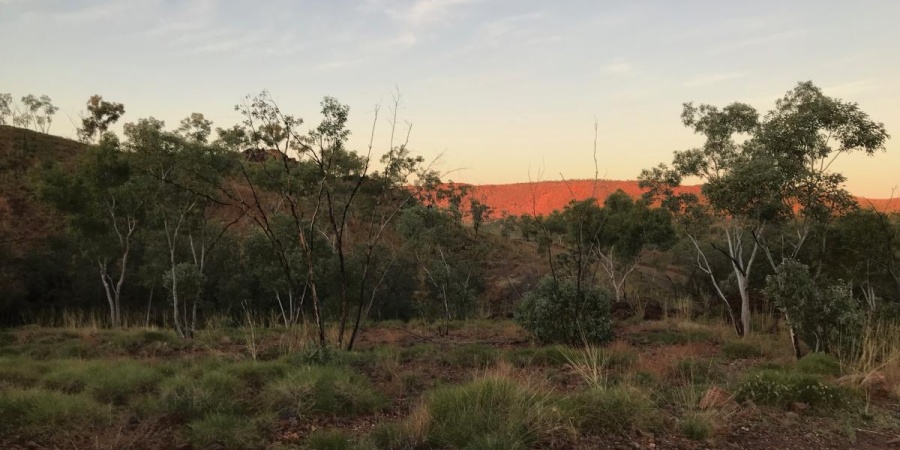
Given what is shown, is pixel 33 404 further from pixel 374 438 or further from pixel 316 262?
pixel 316 262

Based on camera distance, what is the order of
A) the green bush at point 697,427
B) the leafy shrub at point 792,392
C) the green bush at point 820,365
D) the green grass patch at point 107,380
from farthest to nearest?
1. the green bush at point 820,365
2. the green grass patch at point 107,380
3. the leafy shrub at point 792,392
4. the green bush at point 697,427

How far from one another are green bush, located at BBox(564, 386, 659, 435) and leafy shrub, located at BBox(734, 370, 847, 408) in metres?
1.76

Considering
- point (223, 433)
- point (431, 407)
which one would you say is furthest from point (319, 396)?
point (431, 407)

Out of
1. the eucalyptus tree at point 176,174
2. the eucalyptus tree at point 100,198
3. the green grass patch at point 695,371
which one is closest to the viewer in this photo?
the green grass patch at point 695,371

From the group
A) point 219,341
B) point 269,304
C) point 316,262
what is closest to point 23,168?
point 269,304

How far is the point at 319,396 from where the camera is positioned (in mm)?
6289

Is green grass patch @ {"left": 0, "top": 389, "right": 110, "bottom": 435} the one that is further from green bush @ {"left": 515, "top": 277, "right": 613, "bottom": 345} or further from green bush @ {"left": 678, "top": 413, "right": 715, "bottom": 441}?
green bush @ {"left": 515, "top": 277, "right": 613, "bottom": 345}

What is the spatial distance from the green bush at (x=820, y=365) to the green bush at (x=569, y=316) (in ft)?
15.4

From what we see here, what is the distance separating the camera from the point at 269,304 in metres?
25.0

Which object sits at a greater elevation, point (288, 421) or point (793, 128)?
point (793, 128)

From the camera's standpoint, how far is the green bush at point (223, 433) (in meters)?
5.08

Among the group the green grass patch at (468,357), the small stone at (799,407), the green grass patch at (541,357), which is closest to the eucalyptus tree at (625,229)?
the green grass patch at (541,357)

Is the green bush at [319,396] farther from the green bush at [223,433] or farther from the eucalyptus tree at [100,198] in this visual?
the eucalyptus tree at [100,198]

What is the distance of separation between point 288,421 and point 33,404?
9.07ft
